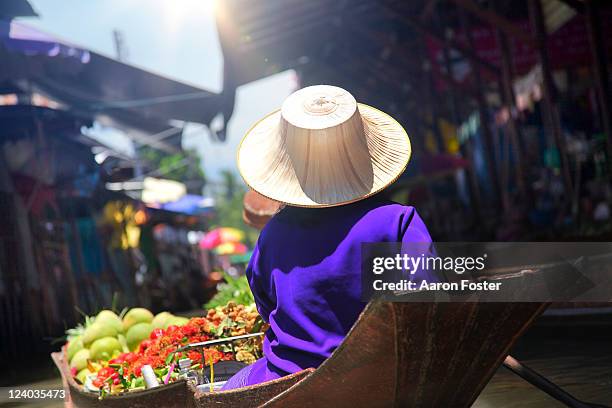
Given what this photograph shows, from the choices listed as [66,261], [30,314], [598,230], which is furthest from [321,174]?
[66,261]

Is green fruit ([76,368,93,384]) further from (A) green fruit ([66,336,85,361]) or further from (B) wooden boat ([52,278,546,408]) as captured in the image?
(B) wooden boat ([52,278,546,408])

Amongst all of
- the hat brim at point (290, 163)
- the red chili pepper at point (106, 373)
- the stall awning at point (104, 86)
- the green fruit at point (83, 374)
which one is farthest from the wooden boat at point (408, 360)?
the stall awning at point (104, 86)

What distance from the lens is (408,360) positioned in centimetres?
288

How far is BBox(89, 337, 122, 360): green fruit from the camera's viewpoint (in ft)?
19.1

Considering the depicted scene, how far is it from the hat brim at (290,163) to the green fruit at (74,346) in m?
3.09

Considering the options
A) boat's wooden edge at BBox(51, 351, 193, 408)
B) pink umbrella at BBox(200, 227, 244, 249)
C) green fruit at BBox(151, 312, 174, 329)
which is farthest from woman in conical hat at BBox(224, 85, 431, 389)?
pink umbrella at BBox(200, 227, 244, 249)

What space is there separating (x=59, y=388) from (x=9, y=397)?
424 millimetres

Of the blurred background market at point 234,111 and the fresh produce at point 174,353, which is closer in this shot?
the fresh produce at point 174,353

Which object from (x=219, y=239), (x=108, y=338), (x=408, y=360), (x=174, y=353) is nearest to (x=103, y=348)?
(x=108, y=338)

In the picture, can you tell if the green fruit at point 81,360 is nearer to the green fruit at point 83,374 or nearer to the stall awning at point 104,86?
the green fruit at point 83,374

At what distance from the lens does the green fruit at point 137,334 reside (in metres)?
5.96

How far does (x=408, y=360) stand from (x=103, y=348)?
11.3 ft

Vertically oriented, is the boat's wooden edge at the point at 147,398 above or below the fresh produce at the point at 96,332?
below

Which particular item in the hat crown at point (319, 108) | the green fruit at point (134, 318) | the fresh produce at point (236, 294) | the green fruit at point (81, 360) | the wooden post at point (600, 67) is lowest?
the green fruit at point (81, 360)
